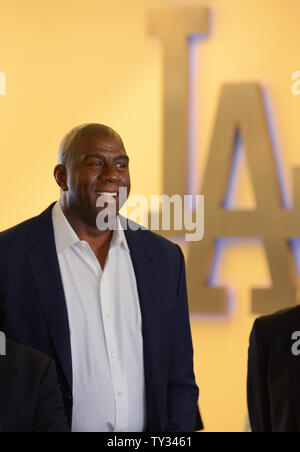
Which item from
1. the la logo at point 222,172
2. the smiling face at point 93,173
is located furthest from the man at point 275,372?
the la logo at point 222,172

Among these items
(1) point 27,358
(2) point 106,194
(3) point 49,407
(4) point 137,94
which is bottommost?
(3) point 49,407

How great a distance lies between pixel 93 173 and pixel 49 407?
702 mm

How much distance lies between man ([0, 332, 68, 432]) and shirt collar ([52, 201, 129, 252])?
0.41 meters

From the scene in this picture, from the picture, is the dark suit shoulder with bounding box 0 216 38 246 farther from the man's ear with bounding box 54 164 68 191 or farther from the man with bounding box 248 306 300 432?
the man with bounding box 248 306 300 432

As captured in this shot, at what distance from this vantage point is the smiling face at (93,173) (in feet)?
6.93

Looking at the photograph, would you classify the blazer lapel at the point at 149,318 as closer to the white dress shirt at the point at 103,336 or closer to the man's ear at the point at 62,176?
the white dress shirt at the point at 103,336

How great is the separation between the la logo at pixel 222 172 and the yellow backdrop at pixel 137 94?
0.22 feet

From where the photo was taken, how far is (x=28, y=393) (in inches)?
69.8

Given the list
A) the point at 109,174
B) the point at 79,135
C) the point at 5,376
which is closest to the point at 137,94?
the point at 79,135

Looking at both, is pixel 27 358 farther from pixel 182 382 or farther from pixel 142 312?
pixel 182 382

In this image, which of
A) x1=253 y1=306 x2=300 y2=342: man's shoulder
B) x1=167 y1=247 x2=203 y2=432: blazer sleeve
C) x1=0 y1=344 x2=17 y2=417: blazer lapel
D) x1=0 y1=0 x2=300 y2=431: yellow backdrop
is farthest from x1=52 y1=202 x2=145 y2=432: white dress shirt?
x1=0 y1=0 x2=300 y2=431: yellow backdrop

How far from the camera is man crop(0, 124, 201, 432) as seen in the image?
2.01 m

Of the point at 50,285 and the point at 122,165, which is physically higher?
the point at 122,165
